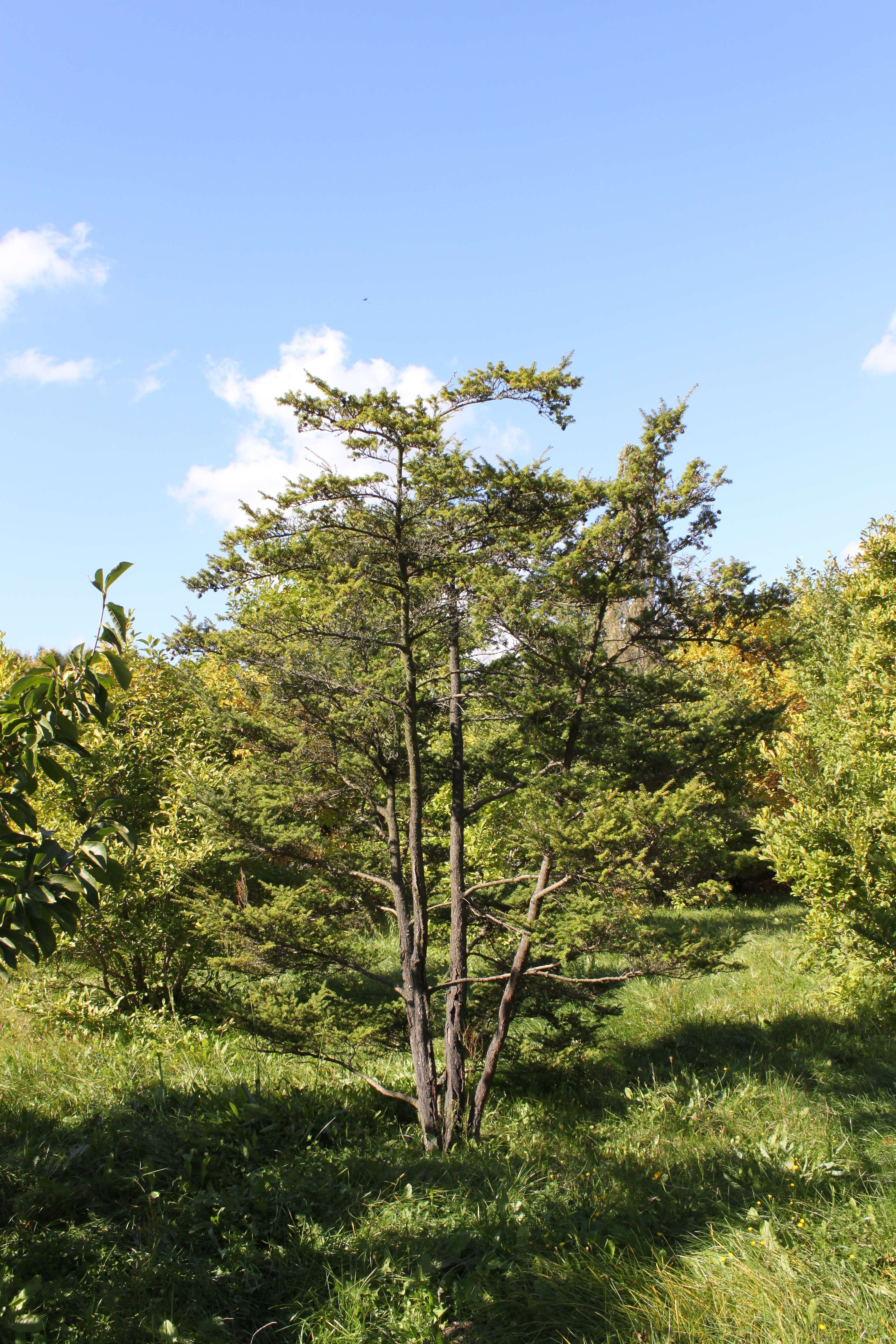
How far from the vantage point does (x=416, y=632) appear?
6.74m

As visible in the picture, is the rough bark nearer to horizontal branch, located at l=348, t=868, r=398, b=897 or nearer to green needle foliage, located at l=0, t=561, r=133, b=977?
horizontal branch, located at l=348, t=868, r=398, b=897

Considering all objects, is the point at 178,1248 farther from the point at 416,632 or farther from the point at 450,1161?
the point at 416,632

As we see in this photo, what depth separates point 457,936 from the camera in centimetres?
676

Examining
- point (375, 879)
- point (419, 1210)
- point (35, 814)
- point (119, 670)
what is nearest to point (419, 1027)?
point (375, 879)

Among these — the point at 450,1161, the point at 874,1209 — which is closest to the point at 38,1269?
the point at 450,1161

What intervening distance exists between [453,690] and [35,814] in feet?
15.9

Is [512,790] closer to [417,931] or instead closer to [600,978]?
[417,931]

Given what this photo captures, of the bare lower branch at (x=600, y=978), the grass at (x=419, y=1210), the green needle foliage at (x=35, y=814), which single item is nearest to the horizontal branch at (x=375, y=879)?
the bare lower branch at (x=600, y=978)

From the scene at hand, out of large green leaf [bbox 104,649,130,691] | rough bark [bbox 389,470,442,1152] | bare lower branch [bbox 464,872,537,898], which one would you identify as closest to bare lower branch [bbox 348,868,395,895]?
rough bark [bbox 389,470,442,1152]

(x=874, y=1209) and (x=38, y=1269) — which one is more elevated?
(x=38, y=1269)

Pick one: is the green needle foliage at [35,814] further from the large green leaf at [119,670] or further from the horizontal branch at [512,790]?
the horizontal branch at [512,790]

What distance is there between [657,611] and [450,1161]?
174 inches

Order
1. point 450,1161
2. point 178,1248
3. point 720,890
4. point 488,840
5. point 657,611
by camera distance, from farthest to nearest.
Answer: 1. point 488,840
2. point 657,611
3. point 720,890
4. point 450,1161
5. point 178,1248

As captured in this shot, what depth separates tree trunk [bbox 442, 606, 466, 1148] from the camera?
262 inches
